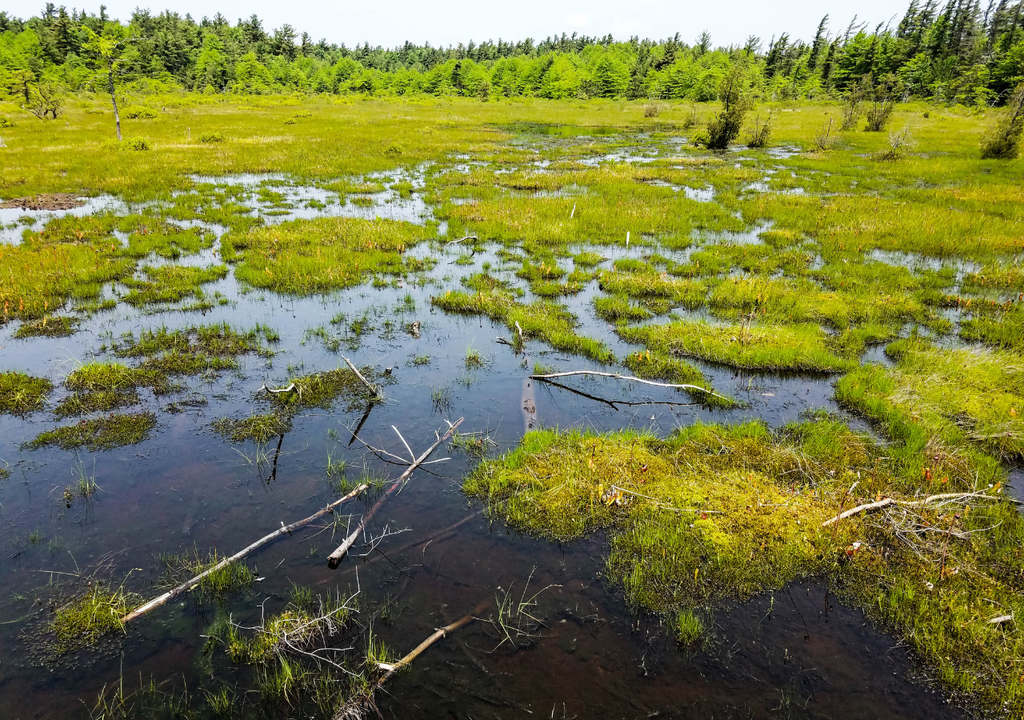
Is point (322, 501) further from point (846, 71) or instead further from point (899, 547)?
point (846, 71)

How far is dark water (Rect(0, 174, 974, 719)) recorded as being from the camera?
497 cm

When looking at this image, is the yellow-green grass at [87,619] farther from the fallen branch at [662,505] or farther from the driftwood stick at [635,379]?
the driftwood stick at [635,379]

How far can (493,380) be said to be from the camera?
1086cm

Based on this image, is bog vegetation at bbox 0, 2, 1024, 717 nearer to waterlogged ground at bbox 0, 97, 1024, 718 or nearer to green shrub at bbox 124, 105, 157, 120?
waterlogged ground at bbox 0, 97, 1024, 718

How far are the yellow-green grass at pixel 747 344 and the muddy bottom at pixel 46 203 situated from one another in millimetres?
25737

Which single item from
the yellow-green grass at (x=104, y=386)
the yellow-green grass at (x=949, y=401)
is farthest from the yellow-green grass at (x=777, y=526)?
the yellow-green grass at (x=104, y=386)

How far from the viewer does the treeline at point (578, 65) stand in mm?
70312

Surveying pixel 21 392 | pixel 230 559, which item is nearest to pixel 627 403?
pixel 230 559

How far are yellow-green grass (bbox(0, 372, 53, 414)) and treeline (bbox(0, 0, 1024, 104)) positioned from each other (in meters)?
53.9

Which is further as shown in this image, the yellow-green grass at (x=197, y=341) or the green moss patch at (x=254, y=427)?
the yellow-green grass at (x=197, y=341)

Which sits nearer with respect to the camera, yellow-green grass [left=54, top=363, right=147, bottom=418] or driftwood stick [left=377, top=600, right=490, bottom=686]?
driftwood stick [left=377, top=600, right=490, bottom=686]

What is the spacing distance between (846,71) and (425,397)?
110616 mm

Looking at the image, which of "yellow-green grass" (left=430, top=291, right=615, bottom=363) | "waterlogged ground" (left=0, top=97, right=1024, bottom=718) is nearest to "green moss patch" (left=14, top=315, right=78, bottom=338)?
"waterlogged ground" (left=0, top=97, right=1024, bottom=718)

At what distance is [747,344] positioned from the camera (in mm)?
11766
